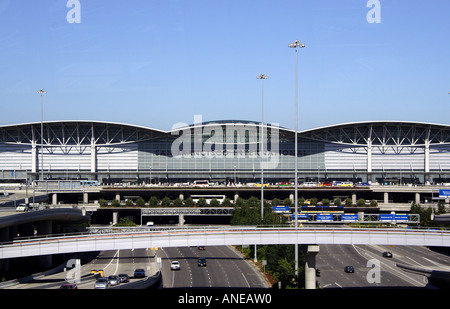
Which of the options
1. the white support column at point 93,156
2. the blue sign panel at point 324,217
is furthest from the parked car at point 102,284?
the white support column at point 93,156

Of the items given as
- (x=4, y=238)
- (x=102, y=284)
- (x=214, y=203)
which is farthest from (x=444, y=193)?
(x=4, y=238)

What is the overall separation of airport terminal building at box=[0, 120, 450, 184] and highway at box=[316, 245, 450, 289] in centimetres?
3511

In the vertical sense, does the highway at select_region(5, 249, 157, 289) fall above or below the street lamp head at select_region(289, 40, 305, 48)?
below

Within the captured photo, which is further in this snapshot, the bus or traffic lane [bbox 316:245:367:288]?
the bus

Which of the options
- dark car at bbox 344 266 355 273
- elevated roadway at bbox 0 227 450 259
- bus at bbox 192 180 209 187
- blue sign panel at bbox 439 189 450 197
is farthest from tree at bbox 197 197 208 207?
elevated roadway at bbox 0 227 450 259

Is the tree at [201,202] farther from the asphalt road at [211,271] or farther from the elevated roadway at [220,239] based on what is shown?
the elevated roadway at [220,239]

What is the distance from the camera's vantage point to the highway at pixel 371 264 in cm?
4069

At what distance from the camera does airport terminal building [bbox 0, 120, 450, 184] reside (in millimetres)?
97375

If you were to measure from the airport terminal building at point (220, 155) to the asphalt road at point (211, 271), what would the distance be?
36.9 m

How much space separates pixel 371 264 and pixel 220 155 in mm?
49184

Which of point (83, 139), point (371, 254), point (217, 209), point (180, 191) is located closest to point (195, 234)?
point (371, 254)

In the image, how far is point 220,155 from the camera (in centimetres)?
9719

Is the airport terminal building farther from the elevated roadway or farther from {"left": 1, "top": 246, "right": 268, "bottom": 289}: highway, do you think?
the elevated roadway
